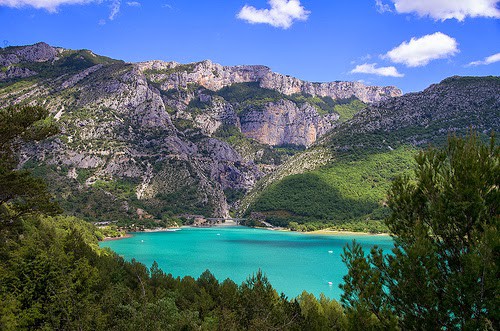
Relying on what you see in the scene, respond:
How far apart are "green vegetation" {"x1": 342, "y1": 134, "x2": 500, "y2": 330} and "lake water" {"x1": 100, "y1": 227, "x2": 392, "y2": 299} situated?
854 inches

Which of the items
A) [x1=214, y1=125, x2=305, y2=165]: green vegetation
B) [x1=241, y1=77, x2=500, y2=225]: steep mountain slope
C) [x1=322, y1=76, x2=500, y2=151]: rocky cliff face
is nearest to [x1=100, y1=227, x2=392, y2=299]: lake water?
[x1=241, y1=77, x2=500, y2=225]: steep mountain slope

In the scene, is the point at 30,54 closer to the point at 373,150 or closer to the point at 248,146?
the point at 248,146

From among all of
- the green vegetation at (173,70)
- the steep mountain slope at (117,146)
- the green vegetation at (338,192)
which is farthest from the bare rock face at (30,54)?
the green vegetation at (338,192)

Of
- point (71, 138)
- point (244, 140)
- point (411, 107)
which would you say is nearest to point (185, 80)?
point (244, 140)

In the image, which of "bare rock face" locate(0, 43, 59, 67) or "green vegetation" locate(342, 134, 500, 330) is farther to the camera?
"bare rock face" locate(0, 43, 59, 67)

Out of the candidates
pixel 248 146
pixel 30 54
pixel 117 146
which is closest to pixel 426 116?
pixel 117 146

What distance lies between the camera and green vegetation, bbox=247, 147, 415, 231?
94438 millimetres

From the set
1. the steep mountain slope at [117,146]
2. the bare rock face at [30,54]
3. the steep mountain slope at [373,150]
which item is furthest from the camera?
the bare rock face at [30,54]

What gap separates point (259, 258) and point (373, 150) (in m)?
64.8

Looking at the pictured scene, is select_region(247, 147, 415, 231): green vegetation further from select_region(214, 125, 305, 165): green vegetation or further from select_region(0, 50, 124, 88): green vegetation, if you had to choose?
select_region(0, 50, 124, 88): green vegetation

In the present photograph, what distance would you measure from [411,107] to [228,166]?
74.6 m

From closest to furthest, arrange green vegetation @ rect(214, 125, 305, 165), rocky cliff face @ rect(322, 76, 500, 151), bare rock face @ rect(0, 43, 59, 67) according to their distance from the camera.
A: rocky cliff face @ rect(322, 76, 500, 151)
bare rock face @ rect(0, 43, 59, 67)
green vegetation @ rect(214, 125, 305, 165)

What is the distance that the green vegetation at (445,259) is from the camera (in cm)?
652

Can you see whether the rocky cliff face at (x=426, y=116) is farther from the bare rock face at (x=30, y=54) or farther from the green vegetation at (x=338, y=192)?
the bare rock face at (x=30, y=54)
